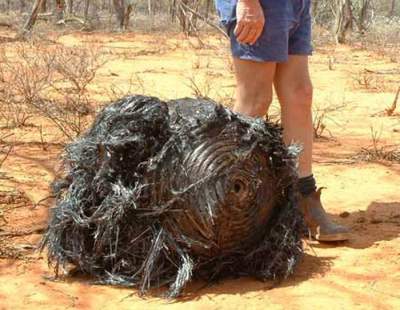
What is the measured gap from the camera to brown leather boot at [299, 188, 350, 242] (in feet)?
9.77

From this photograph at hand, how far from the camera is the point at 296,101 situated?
3047mm

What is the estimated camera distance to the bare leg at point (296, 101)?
3.04 metres

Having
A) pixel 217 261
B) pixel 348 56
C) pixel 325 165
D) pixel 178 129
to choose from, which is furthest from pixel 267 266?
pixel 348 56

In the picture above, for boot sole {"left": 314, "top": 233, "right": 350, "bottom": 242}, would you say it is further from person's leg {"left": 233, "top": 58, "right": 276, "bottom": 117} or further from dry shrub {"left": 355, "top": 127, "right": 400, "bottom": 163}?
dry shrub {"left": 355, "top": 127, "right": 400, "bottom": 163}

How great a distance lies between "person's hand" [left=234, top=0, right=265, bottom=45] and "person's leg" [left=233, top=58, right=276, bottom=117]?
5.4 inches

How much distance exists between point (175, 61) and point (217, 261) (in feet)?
28.4

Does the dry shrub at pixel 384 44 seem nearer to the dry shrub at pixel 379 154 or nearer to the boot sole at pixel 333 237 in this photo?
the dry shrub at pixel 379 154

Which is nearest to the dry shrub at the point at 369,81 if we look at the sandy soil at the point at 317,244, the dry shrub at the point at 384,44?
the sandy soil at the point at 317,244

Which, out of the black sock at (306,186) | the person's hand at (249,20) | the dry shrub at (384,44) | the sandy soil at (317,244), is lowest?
the sandy soil at (317,244)

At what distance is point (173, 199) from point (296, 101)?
2.75 ft

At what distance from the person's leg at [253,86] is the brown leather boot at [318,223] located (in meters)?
0.41

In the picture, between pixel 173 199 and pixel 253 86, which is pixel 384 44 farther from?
pixel 173 199

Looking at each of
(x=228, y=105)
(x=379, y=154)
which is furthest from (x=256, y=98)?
(x=228, y=105)

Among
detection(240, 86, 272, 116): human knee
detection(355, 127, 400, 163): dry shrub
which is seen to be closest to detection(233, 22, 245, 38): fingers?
detection(240, 86, 272, 116): human knee
